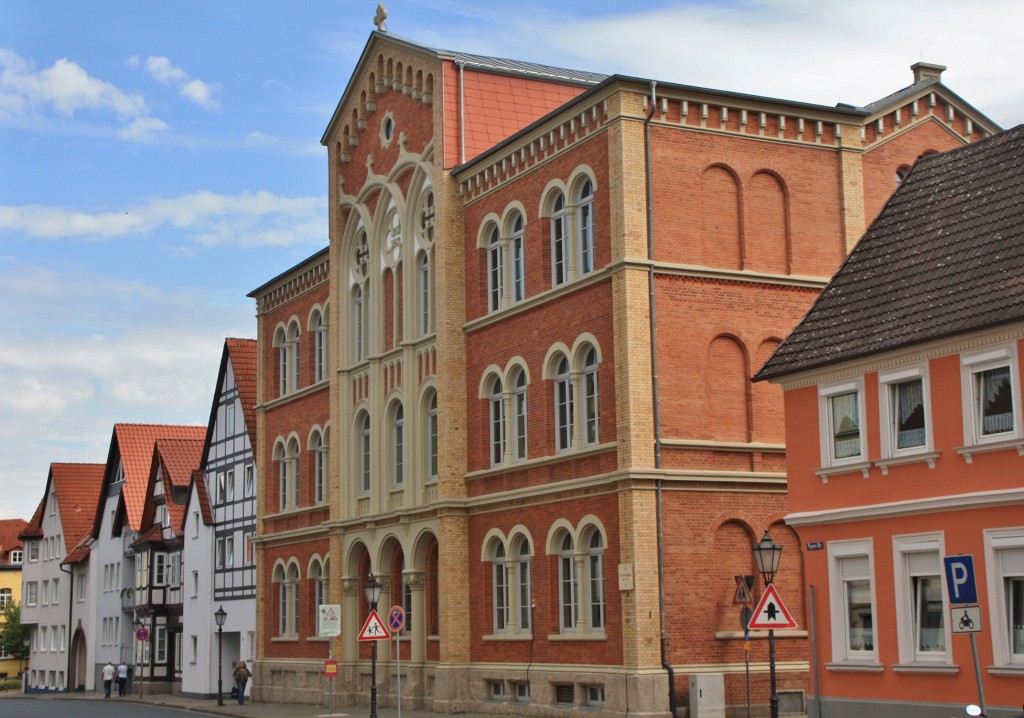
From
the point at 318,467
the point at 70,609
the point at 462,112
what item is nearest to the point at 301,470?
the point at 318,467

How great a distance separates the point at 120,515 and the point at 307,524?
95.0 ft

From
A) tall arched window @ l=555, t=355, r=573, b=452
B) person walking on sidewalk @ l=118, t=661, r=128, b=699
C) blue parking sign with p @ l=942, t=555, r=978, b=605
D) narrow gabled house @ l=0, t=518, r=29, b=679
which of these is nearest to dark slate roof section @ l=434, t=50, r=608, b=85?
tall arched window @ l=555, t=355, r=573, b=452

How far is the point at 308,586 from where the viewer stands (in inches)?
1935

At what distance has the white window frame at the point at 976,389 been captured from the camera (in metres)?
22.2

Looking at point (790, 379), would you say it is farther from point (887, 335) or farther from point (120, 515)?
point (120, 515)

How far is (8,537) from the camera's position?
12388cm

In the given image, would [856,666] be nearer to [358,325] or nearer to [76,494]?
[358,325]

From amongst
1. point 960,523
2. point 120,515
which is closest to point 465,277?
point 960,523

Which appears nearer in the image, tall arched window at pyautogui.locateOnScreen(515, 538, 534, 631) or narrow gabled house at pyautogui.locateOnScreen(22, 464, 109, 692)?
tall arched window at pyautogui.locateOnScreen(515, 538, 534, 631)

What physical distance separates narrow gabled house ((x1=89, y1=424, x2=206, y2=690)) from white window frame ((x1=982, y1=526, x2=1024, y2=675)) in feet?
182

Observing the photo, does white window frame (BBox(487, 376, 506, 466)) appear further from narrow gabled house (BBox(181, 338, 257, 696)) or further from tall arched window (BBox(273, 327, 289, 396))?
narrow gabled house (BBox(181, 338, 257, 696))

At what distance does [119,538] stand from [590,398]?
4776 centimetres

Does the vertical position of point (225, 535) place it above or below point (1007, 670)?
above

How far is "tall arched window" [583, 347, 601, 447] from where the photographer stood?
110 feet
